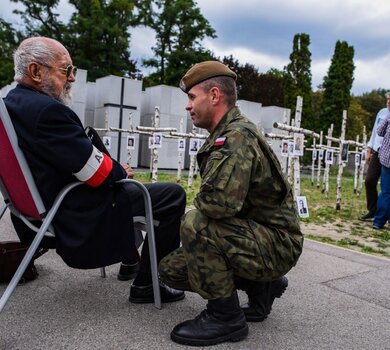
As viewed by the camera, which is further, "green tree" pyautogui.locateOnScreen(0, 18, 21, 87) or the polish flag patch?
"green tree" pyautogui.locateOnScreen(0, 18, 21, 87)

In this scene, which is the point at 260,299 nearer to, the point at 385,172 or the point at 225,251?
the point at 225,251

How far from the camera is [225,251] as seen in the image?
6.50ft

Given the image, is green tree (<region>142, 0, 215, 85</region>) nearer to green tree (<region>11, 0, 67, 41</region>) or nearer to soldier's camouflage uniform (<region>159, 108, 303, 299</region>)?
green tree (<region>11, 0, 67, 41</region>)

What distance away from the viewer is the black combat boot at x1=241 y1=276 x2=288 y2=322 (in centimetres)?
234

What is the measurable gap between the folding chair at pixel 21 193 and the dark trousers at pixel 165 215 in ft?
0.46

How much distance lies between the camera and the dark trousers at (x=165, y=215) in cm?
243

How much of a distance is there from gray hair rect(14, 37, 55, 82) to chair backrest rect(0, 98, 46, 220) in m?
0.38

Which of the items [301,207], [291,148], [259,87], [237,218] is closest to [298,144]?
[291,148]

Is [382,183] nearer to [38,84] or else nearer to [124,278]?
[124,278]

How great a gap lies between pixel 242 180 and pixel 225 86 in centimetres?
56

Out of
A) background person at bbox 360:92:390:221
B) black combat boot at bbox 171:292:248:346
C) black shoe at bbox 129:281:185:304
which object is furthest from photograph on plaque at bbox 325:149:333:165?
black combat boot at bbox 171:292:248:346

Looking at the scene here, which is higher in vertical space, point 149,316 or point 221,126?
point 221,126

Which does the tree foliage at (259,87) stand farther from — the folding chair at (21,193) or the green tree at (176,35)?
the folding chair at (21,193)

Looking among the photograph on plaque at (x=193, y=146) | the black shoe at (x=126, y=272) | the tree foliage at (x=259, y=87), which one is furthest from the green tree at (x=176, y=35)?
the black shoe at (x=126, y=272)
